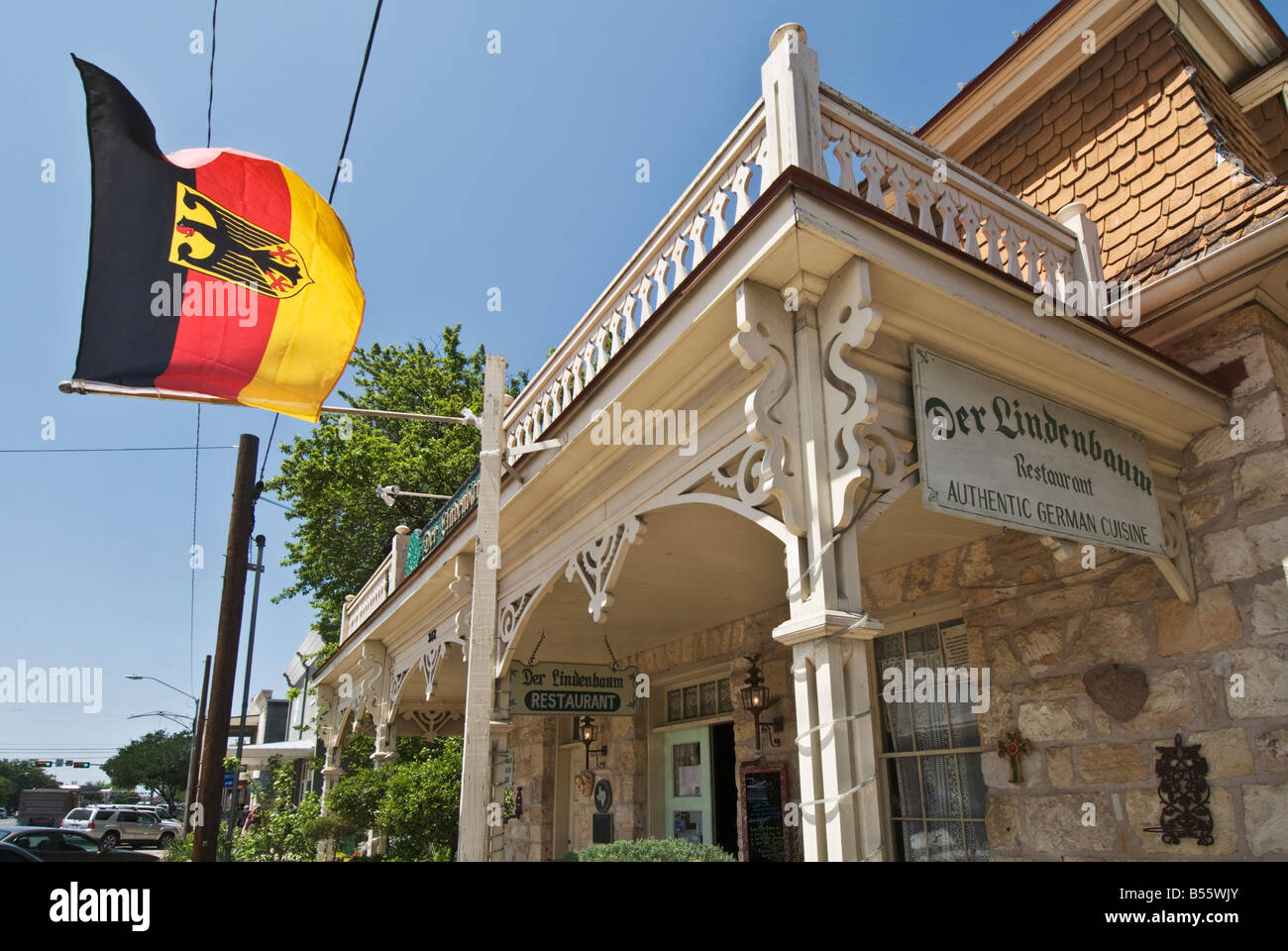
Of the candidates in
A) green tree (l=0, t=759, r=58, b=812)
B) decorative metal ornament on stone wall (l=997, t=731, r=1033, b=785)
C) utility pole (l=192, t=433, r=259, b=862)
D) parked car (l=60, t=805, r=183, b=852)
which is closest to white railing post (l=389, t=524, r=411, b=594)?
utility pole (l=192, t=433, r=259, b=862)

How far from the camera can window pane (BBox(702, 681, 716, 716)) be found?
888cm

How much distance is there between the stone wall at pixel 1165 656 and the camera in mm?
4555

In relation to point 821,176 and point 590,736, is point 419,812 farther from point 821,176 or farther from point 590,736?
point 821,176

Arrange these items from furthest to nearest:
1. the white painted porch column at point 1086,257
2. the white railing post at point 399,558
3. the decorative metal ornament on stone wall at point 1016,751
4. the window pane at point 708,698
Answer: the white railing post at point 399,558 < the window pane at point 708,698 < the decorative metal ornament on stone wall at point 1016,751 < the white painted porch column at point 1086,257

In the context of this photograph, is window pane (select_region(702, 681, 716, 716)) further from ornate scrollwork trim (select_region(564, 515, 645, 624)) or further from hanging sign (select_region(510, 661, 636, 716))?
ornate scrollwork trim (select_region(564, 515, 645, 624))

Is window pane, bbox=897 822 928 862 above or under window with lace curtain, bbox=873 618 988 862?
under

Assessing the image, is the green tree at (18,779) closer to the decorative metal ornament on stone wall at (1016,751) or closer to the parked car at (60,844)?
the parked car at (60,844)

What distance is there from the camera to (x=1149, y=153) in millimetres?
6379

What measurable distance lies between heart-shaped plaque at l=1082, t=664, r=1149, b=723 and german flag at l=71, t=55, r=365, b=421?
5078 millimetres

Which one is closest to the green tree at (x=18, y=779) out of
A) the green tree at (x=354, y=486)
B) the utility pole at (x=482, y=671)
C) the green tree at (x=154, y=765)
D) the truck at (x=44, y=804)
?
the green tree at (x=154, y=765)

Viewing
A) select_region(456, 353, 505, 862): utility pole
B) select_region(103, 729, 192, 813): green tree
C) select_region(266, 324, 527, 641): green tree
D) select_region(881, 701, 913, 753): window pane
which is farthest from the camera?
select_region(103, 729, 192, 813): green tree

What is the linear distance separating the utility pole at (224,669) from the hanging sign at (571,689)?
4185mm
